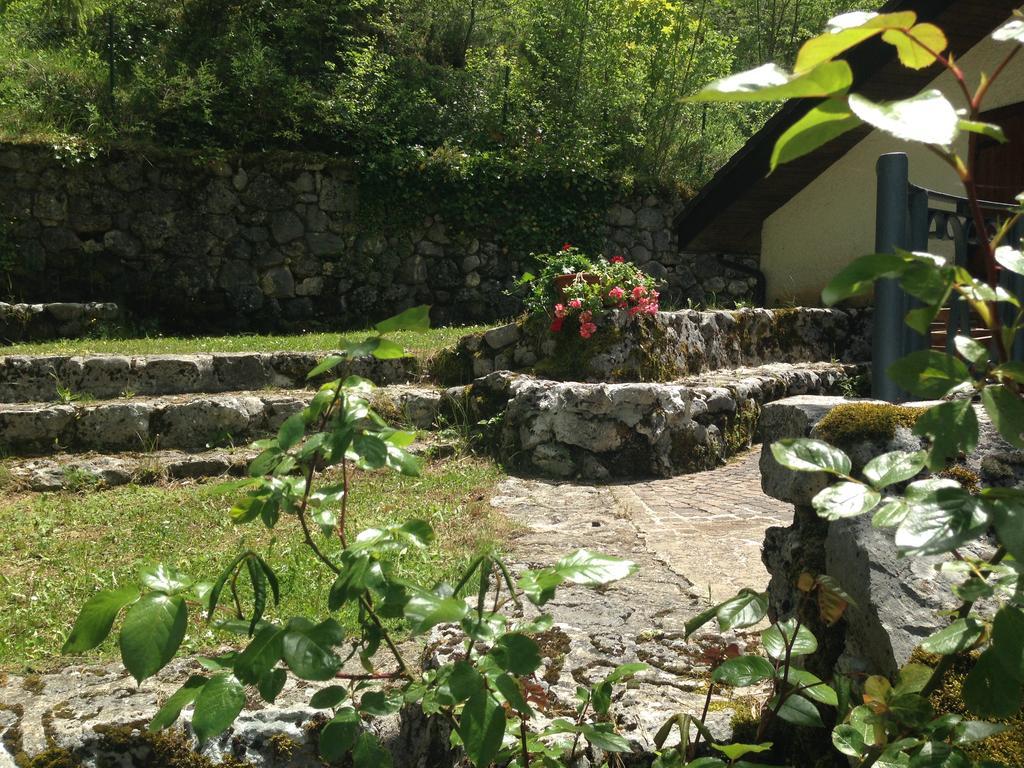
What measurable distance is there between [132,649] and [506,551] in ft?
8.56

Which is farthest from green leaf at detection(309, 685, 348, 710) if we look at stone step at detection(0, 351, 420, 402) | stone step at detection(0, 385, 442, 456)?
stone step at detection(0, 351, 420, 402)

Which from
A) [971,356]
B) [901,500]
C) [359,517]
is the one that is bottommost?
[359,517]

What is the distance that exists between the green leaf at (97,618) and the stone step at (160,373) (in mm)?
5466

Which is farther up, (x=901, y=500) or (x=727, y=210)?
(x=727, y=210)

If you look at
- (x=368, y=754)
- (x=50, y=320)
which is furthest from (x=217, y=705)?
(x=50, y=320)

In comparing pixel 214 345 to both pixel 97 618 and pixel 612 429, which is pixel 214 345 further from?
pixel 97 618

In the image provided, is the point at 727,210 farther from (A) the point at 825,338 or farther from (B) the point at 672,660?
(B) the point at 672,660

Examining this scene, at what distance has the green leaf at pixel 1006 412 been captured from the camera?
31.3 inches

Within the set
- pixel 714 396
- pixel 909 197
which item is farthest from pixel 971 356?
pixel 714 396

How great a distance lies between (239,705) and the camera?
1040 millimetres

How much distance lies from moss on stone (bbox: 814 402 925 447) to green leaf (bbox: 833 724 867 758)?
2.35 feet

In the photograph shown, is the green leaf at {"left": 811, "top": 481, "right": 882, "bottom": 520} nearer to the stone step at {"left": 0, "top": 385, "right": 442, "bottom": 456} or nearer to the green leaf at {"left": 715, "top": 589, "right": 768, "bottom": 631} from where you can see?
the green leaf at {"left": 715, "top": 589, "right": 768, "bottom": 631}

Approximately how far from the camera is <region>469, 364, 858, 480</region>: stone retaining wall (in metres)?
5.41

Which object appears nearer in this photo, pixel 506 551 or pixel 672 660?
pixel 672 660
